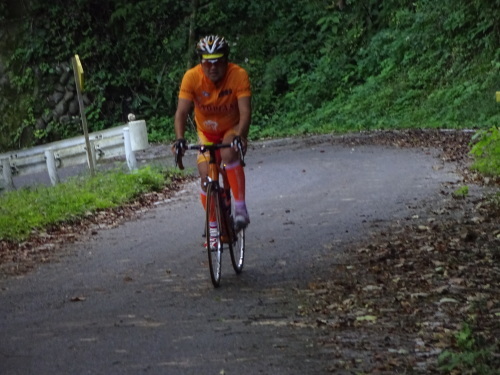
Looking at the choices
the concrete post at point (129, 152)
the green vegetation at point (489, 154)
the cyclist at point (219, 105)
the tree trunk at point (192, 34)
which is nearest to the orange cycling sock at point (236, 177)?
the cyclist at point (219, 105)

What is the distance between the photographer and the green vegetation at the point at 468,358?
5.51 metres

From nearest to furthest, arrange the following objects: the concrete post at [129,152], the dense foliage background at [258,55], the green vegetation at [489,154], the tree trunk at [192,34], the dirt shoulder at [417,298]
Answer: the dirt shoulder at [417,298] → the green vegetation at [489,154] → the concrete post at [129,152] → the dense foliage background at [258,55] → the tree trunk at [192,34]

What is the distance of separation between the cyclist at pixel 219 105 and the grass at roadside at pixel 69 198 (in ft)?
14.5

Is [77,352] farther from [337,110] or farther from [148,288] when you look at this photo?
[337,110]

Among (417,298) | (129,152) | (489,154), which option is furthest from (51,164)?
(417,298)

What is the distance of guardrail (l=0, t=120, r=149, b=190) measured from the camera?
19.2m

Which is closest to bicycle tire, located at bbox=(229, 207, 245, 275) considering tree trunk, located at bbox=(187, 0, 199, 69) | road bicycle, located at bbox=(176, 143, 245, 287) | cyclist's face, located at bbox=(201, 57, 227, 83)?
road bicycle, located at bbox=(176, 143, 245, 287)

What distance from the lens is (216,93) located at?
885 cm

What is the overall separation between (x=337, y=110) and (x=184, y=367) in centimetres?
2462

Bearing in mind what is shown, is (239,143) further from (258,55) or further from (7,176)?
(258,55)

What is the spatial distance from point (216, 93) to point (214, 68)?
10.2 inches

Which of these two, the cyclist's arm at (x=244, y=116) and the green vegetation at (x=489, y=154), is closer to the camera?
the cyclist's arm at (x=244, y=116)

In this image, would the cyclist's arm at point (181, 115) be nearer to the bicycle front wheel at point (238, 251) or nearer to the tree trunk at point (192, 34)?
the bicycle front wheel at point (238, 251)

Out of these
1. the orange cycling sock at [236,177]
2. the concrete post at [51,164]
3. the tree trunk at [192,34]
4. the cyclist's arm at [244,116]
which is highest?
the tree trunk at [192,34]
